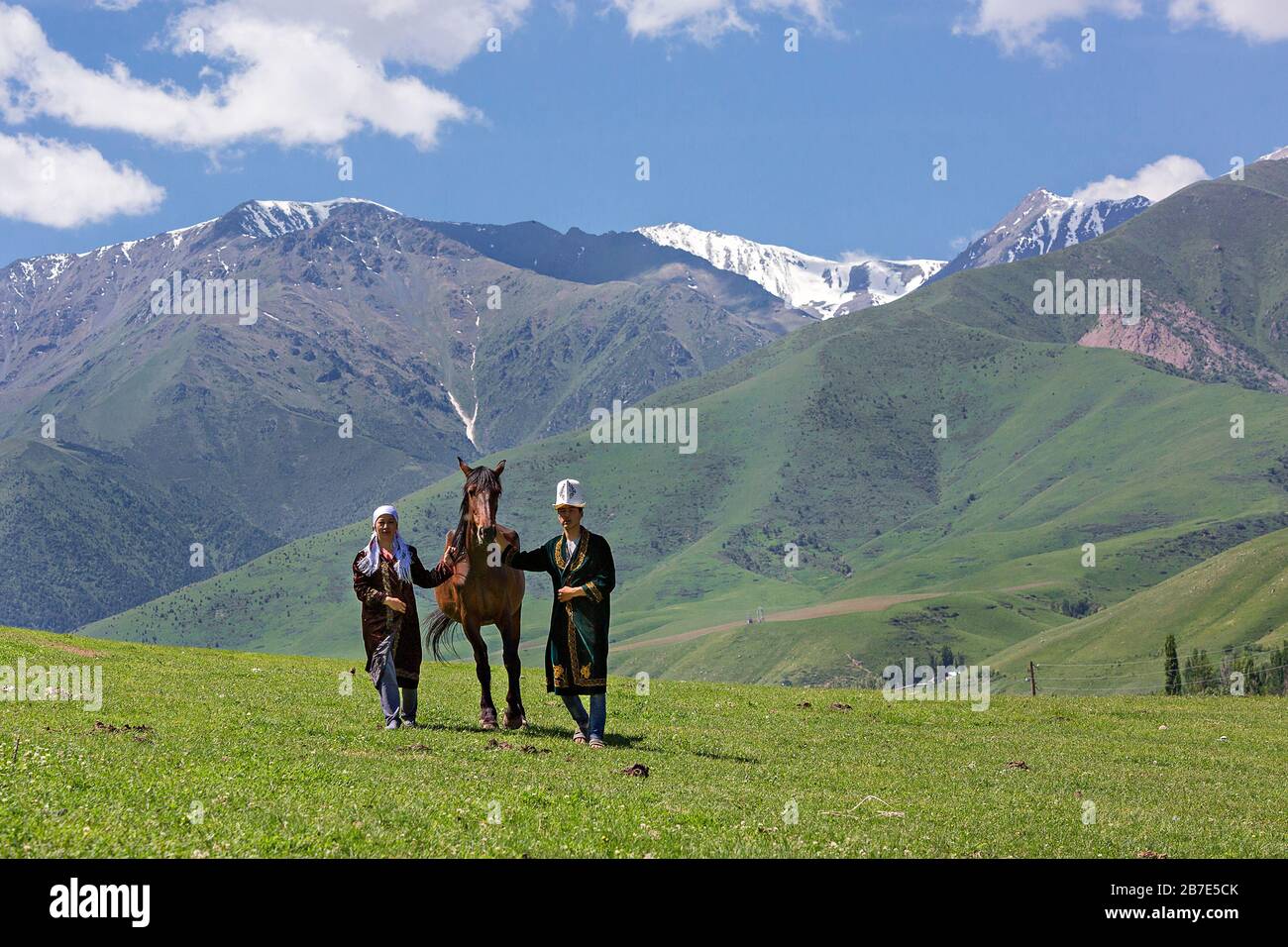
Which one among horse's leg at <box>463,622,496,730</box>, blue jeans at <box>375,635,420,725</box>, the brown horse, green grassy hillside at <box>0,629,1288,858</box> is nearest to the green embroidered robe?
the brown horse

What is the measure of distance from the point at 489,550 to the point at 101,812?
10942mm

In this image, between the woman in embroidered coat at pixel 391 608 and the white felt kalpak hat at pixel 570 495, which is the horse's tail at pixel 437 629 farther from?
the white felt kalpak hat at pixel 570 495

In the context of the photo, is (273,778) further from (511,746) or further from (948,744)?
(948,744)

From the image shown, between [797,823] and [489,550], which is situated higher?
[489,550]

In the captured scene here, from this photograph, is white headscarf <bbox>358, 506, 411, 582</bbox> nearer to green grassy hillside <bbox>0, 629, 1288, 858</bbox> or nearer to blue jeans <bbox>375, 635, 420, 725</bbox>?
blue jeans <bbox>375, 635, 420, 725</bbox>

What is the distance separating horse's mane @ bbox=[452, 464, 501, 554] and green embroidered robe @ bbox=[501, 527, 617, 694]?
1383 millimetres

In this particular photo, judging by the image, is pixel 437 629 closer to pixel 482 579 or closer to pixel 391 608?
pixel 391 608

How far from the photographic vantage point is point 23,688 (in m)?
28.7

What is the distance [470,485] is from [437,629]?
3.98 m

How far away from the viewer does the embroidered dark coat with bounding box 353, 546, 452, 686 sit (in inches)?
983
